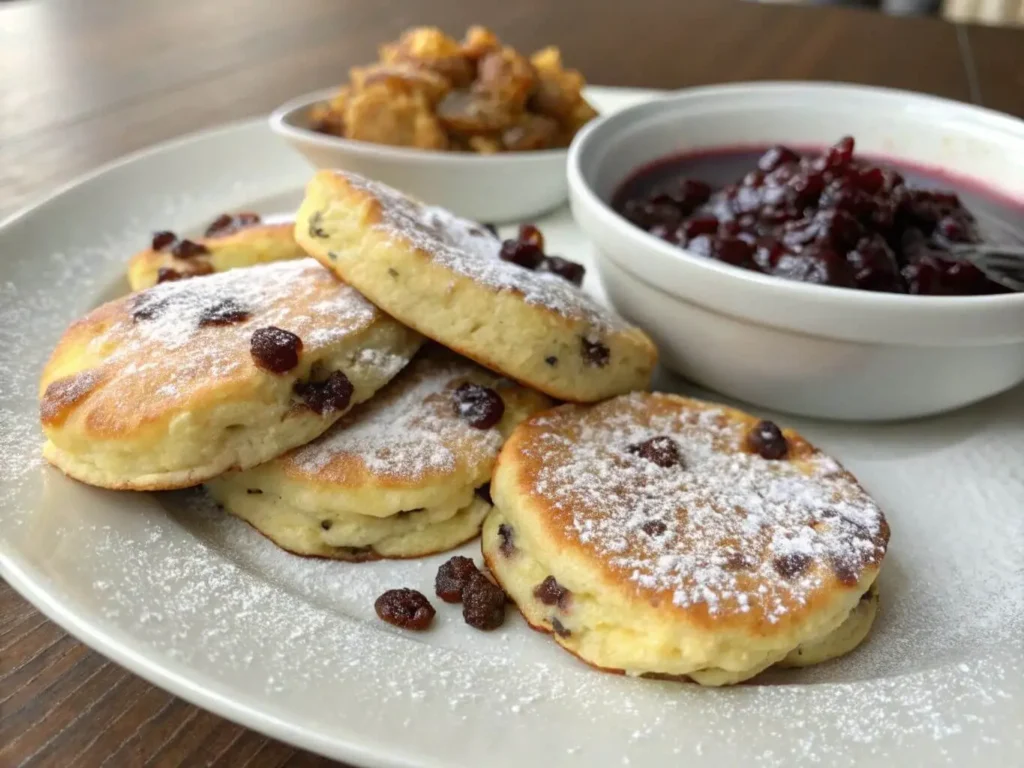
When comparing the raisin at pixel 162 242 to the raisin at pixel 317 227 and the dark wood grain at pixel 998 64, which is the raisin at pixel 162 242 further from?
the dark wood grain at pixel 998 64

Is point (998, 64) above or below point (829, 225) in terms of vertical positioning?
below

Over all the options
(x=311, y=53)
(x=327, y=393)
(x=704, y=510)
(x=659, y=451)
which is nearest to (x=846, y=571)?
(x=704, y=510)

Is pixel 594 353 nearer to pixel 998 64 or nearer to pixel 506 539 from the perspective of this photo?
pixel 506 539

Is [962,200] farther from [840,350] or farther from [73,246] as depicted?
[73,246]

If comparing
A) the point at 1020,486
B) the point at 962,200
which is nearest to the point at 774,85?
the point at 962,200

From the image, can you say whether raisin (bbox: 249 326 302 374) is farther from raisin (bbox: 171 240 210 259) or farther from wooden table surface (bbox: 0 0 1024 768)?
wooden table surface (bbox: 0 0 1024 768)

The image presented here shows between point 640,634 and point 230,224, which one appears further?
point 230,224
